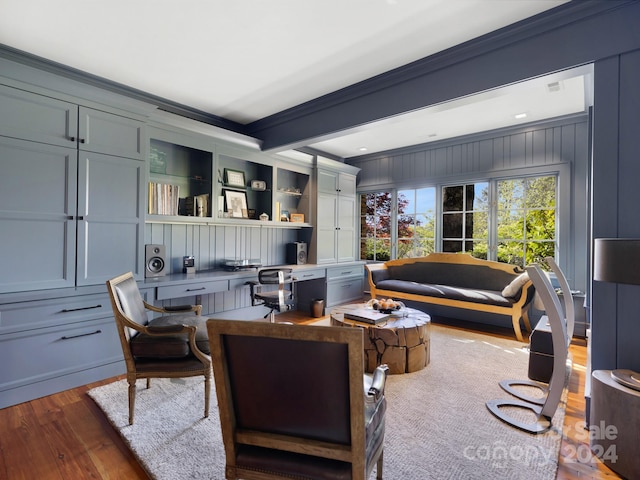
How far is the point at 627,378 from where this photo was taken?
1.69 metres

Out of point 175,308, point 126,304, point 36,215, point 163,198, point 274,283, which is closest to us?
point 126,304

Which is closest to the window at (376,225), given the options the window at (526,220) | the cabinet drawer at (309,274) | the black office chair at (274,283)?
the cabinet drawer at (309,274)

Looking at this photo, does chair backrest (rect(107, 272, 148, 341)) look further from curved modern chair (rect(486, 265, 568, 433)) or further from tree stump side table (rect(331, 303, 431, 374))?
curved modern chair (rect(486, 265, 568, 433))

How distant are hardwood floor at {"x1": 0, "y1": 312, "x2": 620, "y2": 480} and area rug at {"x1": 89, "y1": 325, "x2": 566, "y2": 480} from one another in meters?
0.06

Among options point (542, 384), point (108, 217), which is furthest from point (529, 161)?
point (108, 217)

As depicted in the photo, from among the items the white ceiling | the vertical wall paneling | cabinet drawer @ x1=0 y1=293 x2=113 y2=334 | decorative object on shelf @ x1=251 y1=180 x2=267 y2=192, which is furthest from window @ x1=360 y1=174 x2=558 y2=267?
cabinet drawer @ x1=0 y1=293 x2=113 y2=334

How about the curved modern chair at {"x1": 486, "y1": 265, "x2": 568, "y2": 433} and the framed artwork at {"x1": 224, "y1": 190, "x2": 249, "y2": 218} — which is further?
the framed artwork at {"x1": 224, "y1": 190, "x2": 249, "y2": 218}

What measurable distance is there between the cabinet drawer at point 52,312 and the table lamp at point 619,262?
3392mm

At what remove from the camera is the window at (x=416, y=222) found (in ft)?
17.0

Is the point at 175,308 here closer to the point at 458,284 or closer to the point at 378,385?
the point at 378,385

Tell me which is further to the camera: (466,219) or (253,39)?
(466,219)

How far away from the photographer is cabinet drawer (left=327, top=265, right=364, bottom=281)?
16.2 feet

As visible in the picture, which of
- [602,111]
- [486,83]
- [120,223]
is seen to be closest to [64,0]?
[120,223]

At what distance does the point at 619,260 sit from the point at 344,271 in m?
3.87
